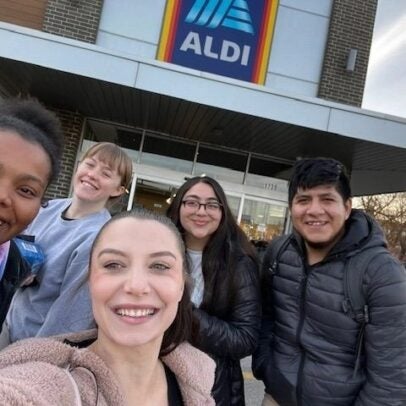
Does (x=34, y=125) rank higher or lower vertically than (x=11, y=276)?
higher

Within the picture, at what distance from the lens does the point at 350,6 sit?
32.9 feet

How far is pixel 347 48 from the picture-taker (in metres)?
9.95

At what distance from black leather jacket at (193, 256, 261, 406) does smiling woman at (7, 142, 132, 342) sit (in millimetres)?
641

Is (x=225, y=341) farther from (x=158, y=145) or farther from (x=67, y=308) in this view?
(x=158, y=145)

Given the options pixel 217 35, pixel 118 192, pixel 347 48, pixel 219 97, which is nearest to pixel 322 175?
pixel 118 192

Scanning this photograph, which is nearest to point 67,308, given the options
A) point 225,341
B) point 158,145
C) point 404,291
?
point 225,341

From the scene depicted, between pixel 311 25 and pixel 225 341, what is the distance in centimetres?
923

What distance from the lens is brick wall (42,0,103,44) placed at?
9117 millimetres

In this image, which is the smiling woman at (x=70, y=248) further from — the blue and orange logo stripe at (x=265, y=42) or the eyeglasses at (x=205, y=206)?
the blue and orange logo stripe at (x=265, y=42)

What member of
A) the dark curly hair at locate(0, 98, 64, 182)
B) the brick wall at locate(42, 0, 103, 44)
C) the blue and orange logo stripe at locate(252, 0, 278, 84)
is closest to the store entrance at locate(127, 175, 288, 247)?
the blue and orange logo stripe at locate(252, 0, 278, 84)

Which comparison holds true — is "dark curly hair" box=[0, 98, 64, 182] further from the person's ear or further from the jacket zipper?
the jacket zipper

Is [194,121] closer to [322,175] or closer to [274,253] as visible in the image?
[274,253]

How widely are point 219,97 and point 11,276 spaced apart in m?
5.46

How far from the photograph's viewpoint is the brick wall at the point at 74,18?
9.12 meters
